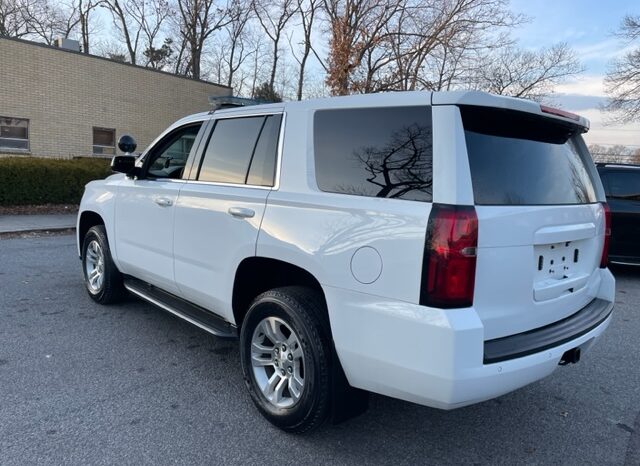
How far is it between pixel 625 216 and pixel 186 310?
7.18 metres

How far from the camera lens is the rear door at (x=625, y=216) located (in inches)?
306

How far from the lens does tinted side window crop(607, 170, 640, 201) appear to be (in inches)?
311

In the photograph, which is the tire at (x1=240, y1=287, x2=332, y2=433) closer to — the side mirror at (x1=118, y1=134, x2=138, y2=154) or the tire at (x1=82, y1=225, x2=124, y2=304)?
the tire at (x1=82, y1=225, x2=124, y2=304)

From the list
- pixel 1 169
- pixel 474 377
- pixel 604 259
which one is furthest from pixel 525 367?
pixel 1 169

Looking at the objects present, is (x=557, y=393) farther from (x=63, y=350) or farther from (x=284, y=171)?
(x=63, y=350)

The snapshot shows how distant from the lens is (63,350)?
13.0 feet

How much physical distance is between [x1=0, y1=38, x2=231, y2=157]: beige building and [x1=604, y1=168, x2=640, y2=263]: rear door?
17.3 metres

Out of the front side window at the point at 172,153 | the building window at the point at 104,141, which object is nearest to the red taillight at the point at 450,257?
the front side window at the point at 172,153

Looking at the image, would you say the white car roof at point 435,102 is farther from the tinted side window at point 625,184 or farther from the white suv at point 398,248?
the tinted side window at point 625,184

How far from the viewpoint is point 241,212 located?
316 cm

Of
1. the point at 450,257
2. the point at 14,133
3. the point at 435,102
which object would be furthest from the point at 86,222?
the point at 14,133

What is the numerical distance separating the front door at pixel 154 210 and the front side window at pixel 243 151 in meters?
0.33

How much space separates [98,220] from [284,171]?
10.7 feet

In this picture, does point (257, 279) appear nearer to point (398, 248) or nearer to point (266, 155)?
point (266, 155)
